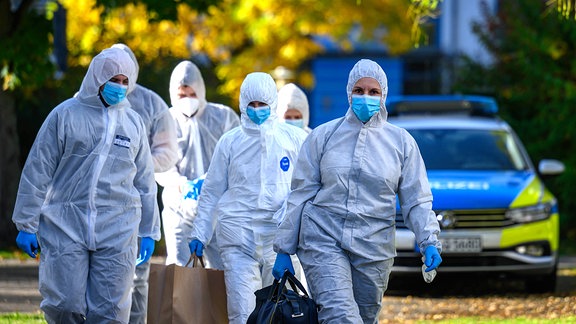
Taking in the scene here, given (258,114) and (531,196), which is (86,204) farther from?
(531,196)

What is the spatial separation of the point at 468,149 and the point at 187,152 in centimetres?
451

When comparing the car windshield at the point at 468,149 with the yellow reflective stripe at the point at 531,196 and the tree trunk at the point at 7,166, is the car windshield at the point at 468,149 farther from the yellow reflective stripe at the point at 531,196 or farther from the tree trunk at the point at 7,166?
the tree trunk at the point at 7,166

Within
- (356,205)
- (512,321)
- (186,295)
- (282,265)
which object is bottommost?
(512,321)

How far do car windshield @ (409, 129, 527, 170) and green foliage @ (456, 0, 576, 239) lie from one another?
4835mm

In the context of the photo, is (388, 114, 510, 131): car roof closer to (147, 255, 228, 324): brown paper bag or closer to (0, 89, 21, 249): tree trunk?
(0, 89, 21, 249): tree trunk

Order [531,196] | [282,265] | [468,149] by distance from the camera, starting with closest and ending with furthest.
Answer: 1. [282,265]
2. [531,196]
3. [468,149]

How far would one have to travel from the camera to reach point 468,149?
13266 mm

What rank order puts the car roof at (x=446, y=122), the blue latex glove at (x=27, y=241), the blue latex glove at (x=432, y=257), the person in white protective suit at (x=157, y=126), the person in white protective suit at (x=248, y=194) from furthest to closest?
the car roof at (x=446, y=122) < the person in white protective suit at (x=157, y=126) < the person in white protective suit at (x=248, y=194) < the blue latex glove at (x=27, y=241) < the blue latex glove at (x=432, y=257)

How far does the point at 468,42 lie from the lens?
35469 mm

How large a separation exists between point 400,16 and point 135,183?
1917 cm

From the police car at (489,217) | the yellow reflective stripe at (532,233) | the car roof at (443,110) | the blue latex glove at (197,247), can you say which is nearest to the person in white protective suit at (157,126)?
the blue latex glove at (197,247)

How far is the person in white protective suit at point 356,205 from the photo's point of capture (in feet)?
21.4

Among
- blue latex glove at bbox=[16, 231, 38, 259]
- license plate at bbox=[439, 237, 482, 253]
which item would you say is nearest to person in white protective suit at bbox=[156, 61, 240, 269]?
blue latex glove at bbox=[16, 231, 38, 259]

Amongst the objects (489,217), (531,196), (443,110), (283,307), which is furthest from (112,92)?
(443,110)
